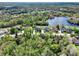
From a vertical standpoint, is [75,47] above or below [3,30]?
below

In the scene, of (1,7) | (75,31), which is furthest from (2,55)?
(75,31)

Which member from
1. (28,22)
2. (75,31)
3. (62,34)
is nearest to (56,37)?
(62,34)

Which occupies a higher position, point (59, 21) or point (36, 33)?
point (59, 21)

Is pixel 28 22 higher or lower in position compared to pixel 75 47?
higher

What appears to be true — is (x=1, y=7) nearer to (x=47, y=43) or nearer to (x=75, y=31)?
(x=47, y=43)

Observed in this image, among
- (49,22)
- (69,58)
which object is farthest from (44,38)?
(69,58)

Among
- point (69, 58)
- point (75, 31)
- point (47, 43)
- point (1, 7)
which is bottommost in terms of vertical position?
point (69, 58)

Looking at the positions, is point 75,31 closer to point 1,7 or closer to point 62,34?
point 62,34

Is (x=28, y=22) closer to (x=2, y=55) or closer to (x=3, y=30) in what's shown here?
(x=3, y=30)
